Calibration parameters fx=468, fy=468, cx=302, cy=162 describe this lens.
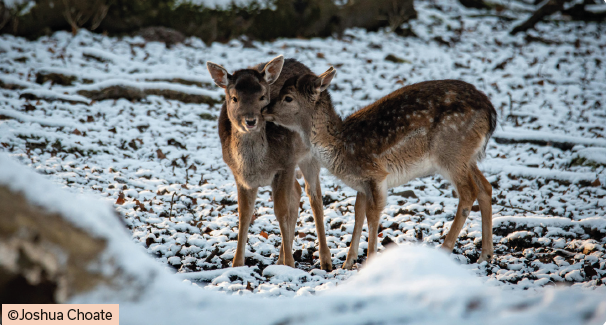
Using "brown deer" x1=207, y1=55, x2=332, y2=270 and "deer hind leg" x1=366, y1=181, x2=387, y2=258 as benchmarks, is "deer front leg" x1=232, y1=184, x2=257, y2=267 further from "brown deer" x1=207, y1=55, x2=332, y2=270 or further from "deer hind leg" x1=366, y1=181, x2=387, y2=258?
"deer hind leg" x1=366, y1=181, x2=387, y2=258

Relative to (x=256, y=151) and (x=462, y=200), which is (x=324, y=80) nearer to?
(x=256, y=151)

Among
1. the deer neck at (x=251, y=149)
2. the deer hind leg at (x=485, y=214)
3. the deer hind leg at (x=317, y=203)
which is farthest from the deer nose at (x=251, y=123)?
the deer hind leg at (x=485, y=214)

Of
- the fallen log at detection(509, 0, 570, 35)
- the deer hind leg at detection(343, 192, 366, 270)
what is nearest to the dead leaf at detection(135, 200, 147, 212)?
the deer hind leg at detection(343, 192, 366, 270)

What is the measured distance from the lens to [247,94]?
198 inches

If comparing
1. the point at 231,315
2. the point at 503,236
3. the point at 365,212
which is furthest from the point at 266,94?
the point at 231,315

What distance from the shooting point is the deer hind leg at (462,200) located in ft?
17.3

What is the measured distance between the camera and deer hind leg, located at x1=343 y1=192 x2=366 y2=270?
5188 mm

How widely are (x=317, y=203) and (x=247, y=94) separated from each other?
1602 millimetres

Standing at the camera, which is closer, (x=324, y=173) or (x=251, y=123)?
(x=251, y=123)

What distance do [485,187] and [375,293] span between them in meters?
4.13

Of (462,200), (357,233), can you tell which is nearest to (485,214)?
(462,200)

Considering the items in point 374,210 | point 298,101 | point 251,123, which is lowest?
point 374,210

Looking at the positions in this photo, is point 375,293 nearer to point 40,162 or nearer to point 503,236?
point 503,236

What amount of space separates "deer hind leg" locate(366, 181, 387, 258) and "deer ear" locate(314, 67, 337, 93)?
49.9 inches
